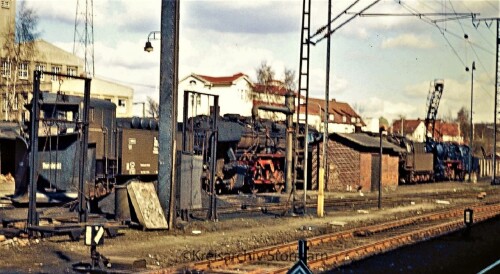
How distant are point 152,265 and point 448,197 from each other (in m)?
28.0

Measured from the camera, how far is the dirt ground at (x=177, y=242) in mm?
13219

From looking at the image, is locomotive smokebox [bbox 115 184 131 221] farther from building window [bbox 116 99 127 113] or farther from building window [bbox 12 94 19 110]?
building window [bbox 116 99 127 113]

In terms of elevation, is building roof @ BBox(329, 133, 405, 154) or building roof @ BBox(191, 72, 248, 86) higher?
building roof @ BBox(191, 72, 248, 86)

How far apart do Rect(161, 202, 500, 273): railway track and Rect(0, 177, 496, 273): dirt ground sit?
0.84 metres

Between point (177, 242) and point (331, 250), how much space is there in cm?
363

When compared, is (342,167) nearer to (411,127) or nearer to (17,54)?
(17,54)

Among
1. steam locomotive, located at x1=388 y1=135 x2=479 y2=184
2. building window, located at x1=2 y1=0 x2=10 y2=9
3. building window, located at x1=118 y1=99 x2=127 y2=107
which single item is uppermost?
building window, located at x1=2 y1=0 x2=10 y2=9

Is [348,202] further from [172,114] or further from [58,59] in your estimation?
[58,59]

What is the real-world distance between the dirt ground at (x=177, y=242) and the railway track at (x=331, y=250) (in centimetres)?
84

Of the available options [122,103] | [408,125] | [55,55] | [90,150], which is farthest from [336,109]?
[90,150]

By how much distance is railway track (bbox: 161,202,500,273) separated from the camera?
12570 millimetres

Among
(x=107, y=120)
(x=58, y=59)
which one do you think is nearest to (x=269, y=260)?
(x=107, y=120)

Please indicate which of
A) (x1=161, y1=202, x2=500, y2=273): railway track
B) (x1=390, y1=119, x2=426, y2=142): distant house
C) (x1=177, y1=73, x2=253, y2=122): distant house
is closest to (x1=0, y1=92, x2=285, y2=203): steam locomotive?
(x1=161, y1=202, x2=500, y2=273): railway track

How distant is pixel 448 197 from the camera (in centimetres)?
3778
